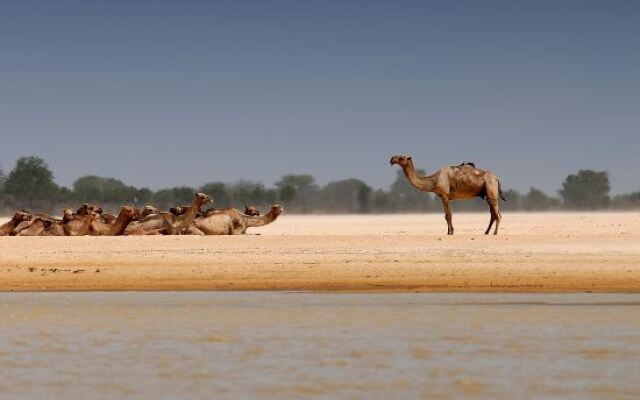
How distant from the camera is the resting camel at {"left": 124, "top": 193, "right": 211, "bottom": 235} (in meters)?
24.1

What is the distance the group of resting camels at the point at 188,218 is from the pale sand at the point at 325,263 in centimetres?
190

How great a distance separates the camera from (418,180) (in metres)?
26.3

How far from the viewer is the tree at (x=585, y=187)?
4019 inches

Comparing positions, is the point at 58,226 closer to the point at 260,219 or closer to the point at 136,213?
the point at 136,213

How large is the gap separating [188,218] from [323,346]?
47.4ft

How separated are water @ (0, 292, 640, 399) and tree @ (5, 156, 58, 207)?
6781cm

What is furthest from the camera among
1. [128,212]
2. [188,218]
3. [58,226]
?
[58,226]

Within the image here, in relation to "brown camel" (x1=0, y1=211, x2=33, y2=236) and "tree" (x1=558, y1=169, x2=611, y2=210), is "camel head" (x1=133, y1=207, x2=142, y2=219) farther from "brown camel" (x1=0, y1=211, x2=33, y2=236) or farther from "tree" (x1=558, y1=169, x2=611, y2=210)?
"tree" (x1=558, y1=169, x2=611, y2=210)

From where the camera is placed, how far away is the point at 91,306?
1380 cm

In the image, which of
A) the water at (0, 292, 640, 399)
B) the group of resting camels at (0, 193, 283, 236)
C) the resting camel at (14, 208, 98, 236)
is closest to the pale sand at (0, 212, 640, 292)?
the water at (0, 292, 640, 399)

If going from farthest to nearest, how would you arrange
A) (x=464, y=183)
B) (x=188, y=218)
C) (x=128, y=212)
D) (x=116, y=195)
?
(x=116, y=195) < (x=464, y=183) < (x=188, y=218) < (x=128, y=212)

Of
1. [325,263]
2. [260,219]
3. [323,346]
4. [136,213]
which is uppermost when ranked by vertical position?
[136,213]

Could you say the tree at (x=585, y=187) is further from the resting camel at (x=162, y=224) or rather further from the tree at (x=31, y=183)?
the resting camel at (x=162, y=224)

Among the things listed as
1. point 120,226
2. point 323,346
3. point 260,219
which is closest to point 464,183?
point 260,219
